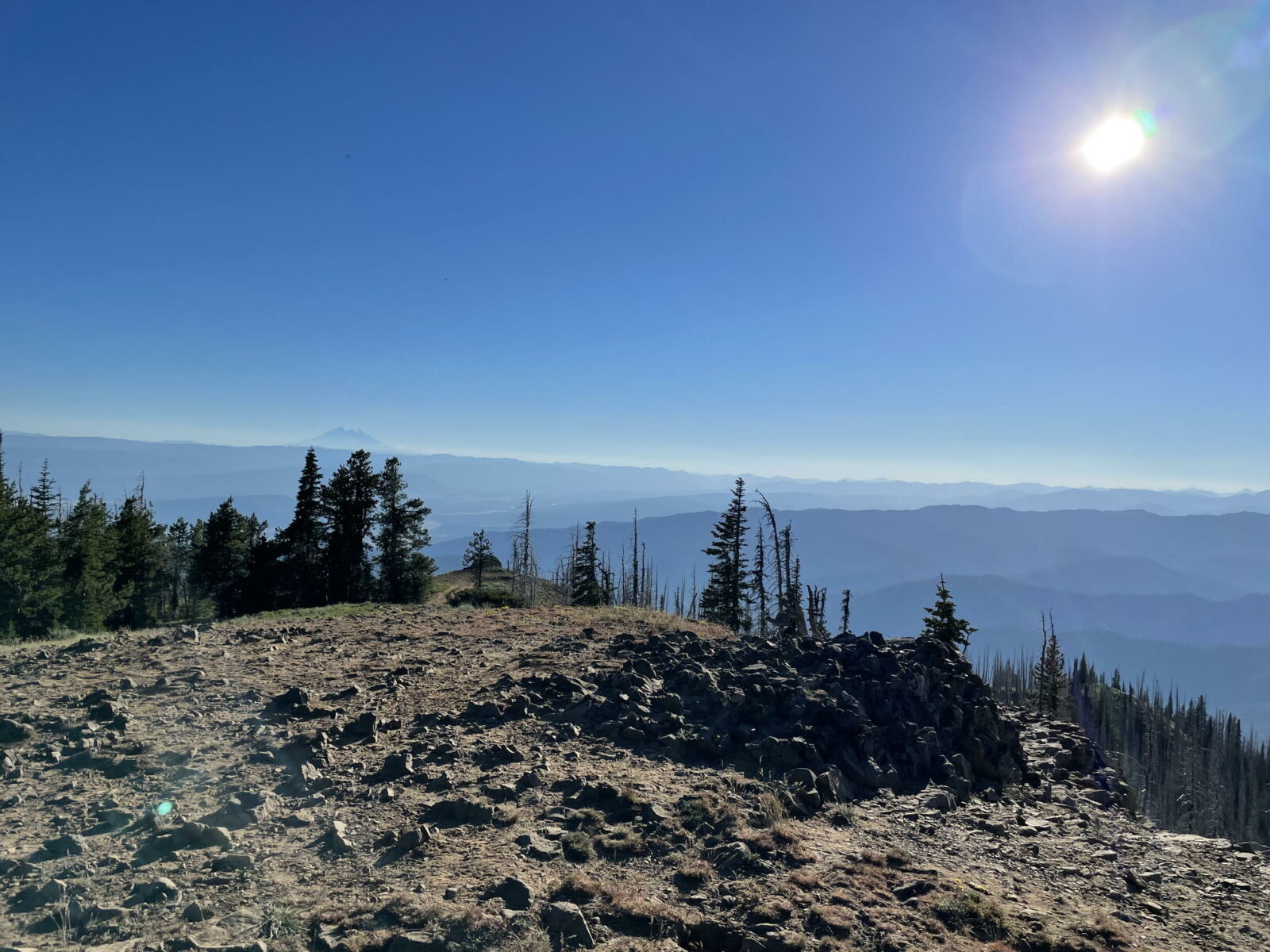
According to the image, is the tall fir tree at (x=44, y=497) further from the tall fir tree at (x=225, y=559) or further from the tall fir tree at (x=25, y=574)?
the tall fir tree at (x=225, y=559)

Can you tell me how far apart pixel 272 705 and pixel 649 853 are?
940cm

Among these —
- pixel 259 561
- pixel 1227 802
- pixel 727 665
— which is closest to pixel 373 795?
pixel 727 665

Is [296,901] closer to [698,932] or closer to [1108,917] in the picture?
[698,932]

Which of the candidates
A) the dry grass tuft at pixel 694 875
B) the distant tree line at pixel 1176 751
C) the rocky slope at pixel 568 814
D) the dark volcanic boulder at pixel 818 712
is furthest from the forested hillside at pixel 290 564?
the dry grass tuft at pixel 694 875

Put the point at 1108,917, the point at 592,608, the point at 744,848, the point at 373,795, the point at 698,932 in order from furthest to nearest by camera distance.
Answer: the point at 592,608 < the point at 373,795 < the point at 744,848 < the point at 1108,917 < the point at 698,932

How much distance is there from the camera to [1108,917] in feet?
26.6

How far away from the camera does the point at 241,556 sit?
48.7 metres

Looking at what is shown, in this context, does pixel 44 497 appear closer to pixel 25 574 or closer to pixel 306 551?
pixel 25 574

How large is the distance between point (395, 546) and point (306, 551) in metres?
6.00

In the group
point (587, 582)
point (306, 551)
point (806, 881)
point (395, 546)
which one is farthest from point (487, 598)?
point (806, 881)

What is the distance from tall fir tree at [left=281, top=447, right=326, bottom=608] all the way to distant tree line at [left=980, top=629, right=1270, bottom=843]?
2431 inches

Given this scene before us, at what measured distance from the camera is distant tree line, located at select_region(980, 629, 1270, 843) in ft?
233

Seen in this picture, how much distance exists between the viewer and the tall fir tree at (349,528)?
43.5 metres

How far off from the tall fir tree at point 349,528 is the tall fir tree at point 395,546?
721mm
